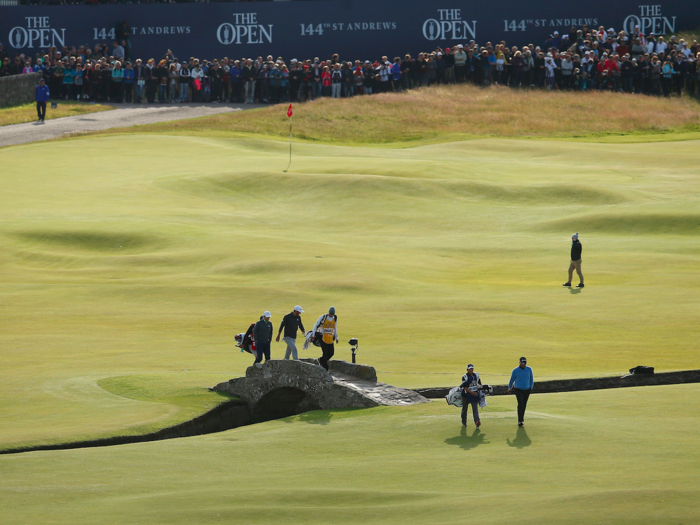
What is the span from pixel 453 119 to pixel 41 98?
94.9ft

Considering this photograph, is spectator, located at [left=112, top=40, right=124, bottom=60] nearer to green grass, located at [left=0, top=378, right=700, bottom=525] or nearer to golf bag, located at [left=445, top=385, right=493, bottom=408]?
green grass, located at [left=0, top=378, right=700, bottom=525]

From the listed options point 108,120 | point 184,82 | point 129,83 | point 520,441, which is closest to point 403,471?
point 520,441

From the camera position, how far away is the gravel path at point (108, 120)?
67.7m

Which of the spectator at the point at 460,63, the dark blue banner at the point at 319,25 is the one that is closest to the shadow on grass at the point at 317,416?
the spectator at the point at 460,63

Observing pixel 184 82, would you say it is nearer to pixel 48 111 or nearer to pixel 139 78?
pixel 139 78

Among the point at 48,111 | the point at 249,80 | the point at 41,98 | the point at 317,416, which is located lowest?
the point at 317,416

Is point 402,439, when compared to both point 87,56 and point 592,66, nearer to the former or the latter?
point 592,66

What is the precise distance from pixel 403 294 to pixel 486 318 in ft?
15.6

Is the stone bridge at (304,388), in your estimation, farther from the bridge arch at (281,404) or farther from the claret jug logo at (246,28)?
the claret jug logo at (246,28)

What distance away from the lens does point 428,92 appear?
74.9 meters

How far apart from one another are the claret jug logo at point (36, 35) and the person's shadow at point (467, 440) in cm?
6693

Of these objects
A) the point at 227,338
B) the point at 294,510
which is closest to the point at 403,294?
the point at 227,338


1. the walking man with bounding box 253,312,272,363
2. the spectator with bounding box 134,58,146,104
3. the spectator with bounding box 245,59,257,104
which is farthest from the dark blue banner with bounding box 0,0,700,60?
the walking man with bounding box 253,312,272,363

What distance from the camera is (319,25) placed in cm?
7869
